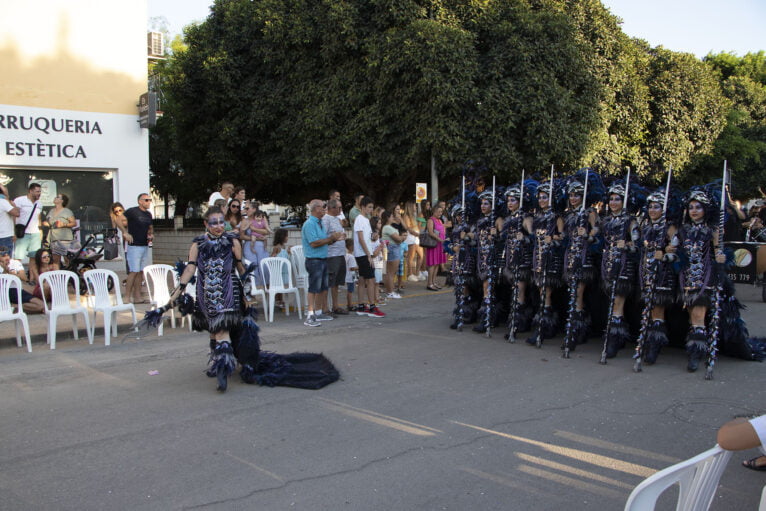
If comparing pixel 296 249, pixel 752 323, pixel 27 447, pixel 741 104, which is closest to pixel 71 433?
pixel 27 447

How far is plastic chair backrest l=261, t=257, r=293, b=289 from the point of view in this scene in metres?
10.4

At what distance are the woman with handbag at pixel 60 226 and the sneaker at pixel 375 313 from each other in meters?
6.19

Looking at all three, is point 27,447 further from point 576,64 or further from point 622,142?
point 622,142

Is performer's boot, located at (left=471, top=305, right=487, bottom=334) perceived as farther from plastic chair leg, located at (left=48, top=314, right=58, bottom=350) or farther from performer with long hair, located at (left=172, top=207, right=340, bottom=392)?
plastic chair leg, located at (left=48, top=314, right=58, bottom=350)

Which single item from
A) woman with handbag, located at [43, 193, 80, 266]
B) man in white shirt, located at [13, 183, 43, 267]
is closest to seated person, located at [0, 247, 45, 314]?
man in white shirt, located at [13, 183, 43, 267]

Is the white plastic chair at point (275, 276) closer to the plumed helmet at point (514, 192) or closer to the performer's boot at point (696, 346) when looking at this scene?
the plumed helmet at point (514, 192)

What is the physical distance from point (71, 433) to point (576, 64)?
→ 56.0 ft

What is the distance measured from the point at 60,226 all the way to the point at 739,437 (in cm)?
1284

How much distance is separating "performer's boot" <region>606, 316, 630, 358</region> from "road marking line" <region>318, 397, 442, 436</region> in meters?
3.37

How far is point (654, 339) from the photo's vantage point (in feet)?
23.8

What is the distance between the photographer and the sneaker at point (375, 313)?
1077cm

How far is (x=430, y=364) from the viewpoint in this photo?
290 inches

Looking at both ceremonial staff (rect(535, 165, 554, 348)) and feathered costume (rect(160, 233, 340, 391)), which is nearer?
feathered costume (rect(160, 233, 340, 391))

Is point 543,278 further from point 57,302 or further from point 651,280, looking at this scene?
point 57,302
